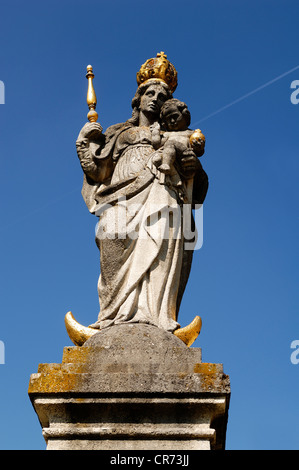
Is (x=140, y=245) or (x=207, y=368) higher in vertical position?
(x=140, y=245)

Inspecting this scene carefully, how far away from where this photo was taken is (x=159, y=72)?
1130 centimetres

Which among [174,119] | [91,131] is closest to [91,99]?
[91,131]

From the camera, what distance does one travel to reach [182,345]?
876 centimetres

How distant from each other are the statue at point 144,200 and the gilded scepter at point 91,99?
0.02 metres

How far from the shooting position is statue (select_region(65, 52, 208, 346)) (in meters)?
9.29

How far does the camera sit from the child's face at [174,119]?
10.5m

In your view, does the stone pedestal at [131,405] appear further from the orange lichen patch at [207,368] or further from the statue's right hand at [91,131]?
the statue's right hand at [91,131]

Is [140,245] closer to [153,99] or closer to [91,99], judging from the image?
[153,99]

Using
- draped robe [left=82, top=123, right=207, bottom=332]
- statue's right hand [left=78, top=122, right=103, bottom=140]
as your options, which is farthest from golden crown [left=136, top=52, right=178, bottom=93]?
draped robe [left=82, top=123, right=207, bottom=332]

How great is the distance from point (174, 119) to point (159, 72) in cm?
112

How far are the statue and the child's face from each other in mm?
13

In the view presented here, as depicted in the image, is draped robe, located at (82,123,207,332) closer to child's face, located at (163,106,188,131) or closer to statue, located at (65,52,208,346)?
statue, located at (65,52,208,346)
